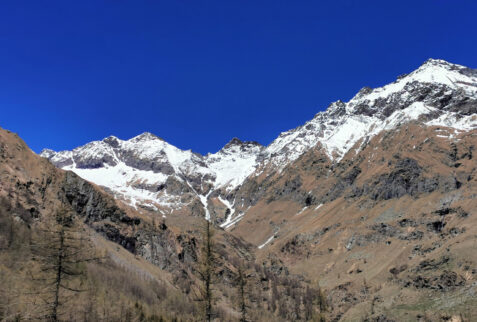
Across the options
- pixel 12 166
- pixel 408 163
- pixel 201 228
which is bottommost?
pixel 201 228

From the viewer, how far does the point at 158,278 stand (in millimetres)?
113312

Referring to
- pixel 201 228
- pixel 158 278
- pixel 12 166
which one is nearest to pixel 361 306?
pixel 158 278

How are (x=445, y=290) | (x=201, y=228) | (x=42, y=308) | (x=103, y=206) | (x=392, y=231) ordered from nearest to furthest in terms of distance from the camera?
(x=42, y=308) → (x=201, y=228) → (x=445, y=290) → (x=103, y=206) → (x=392, y=231)

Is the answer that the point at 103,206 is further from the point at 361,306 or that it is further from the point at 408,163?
the point at 408,163

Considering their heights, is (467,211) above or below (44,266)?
above

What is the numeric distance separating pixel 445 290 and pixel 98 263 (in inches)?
3329

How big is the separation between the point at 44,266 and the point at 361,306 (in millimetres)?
105975

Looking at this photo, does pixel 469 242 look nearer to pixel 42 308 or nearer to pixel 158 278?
pixel 158 278

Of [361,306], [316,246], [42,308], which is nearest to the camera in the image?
[42,308]

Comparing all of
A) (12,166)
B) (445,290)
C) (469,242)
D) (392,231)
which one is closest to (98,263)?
(12,166)

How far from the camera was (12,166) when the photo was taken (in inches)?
3907

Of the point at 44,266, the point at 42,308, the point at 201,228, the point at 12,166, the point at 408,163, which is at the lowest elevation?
the point at 42,308

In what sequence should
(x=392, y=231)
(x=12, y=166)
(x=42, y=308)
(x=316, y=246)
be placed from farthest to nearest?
(x=316, y=246), (x=392, y=231), (x=12, y=166), (x=42, y=308)

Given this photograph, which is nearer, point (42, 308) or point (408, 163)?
point (42, 308)
